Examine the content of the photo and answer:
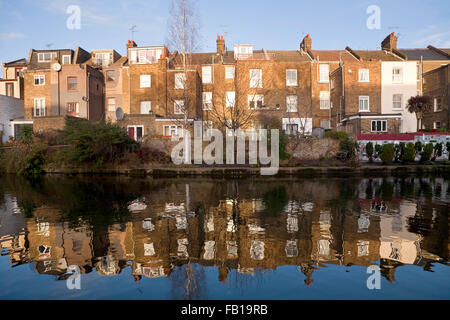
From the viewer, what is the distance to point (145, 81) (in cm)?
3475

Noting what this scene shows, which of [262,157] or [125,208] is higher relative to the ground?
[262,157]

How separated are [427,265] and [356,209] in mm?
4660

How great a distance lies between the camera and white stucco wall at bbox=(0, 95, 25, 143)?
36.9m

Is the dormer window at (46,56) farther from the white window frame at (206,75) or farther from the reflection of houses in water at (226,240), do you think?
the reflection of houses in water at (226,240)

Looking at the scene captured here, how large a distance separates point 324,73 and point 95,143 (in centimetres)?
2603

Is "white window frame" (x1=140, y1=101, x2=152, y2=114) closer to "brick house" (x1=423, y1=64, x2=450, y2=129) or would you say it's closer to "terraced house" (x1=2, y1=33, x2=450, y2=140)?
"terraced house" (x1=2, y1=33, x2=450, y2=140)

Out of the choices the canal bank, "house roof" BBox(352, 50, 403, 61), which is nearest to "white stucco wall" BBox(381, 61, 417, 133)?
"house roof" BBox(352, 50, 403, 61)

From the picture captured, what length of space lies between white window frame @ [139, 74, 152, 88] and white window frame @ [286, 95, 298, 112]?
15.2 metres

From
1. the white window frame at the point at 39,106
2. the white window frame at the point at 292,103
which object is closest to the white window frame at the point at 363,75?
the white window frame at the point at 292,103

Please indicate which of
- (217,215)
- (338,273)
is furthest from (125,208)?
(338,273)

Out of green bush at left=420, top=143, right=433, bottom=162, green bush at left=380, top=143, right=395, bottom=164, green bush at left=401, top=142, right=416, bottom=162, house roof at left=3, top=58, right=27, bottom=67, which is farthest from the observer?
house roof at left=3, top=58, right=27, bottom=67

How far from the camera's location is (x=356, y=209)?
392 inches

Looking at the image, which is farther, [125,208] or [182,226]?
[125,208]
